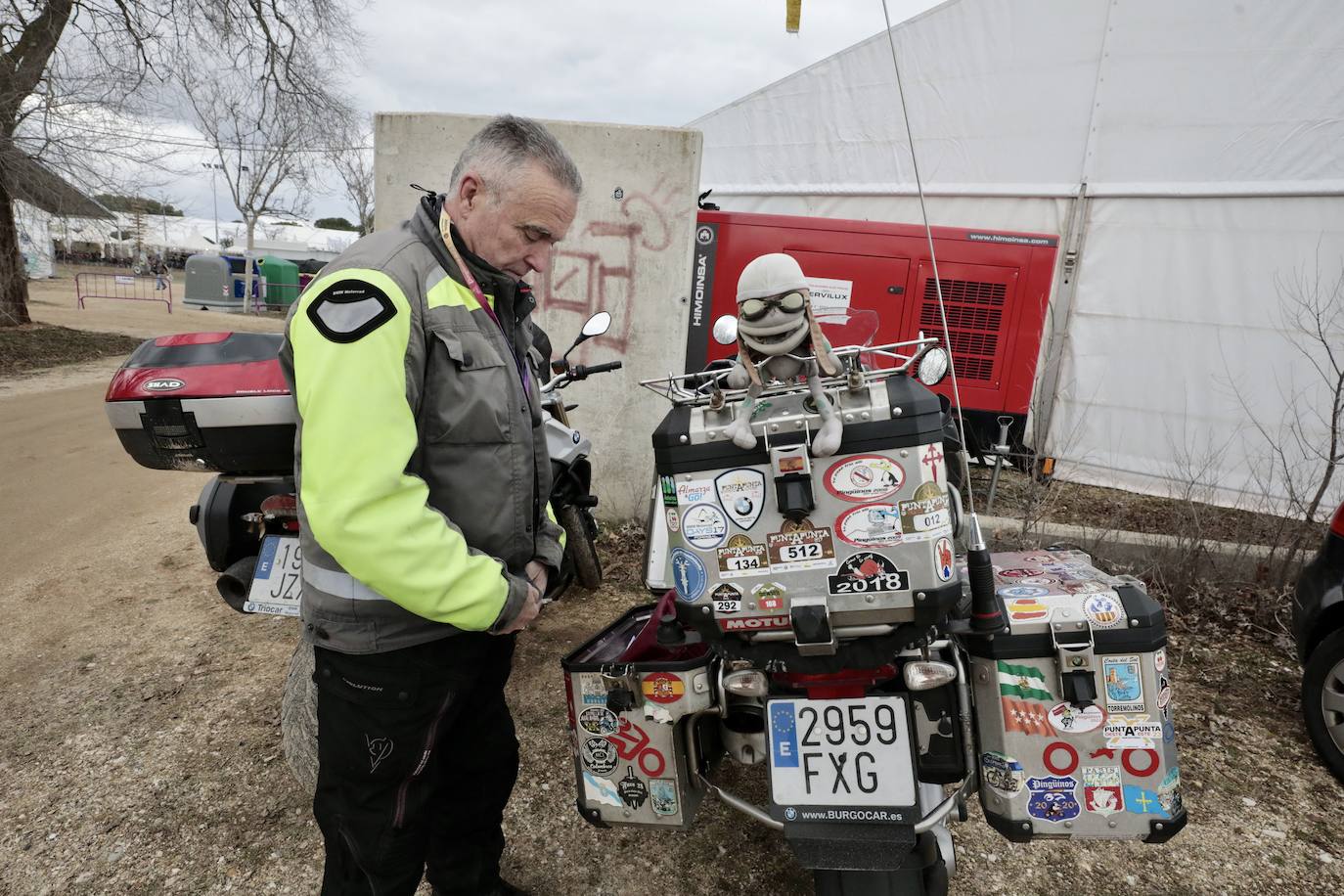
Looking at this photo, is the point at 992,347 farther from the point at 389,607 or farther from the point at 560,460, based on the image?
the point at 389,607

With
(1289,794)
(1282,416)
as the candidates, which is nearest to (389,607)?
(1289,794)

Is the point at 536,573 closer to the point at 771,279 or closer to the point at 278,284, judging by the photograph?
the point at 771,279

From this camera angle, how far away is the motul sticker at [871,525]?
5.02 feet

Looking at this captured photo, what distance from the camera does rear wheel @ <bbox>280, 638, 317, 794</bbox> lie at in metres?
Result: 2.63

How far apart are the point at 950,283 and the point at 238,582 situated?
20.6 ft

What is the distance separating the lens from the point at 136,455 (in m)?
2.21

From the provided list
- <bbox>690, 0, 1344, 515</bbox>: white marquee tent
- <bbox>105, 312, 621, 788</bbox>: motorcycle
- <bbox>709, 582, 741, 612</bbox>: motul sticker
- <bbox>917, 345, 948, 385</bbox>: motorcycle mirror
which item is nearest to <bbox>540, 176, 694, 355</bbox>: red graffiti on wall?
<bbox>105, 312, 621, 788</bbox>: motorcycle

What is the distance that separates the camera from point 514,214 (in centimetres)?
165

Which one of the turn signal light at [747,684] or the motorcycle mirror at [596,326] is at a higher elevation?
the motorcycle mirror at [596,326]

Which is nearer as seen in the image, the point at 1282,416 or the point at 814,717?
the point at 814,717

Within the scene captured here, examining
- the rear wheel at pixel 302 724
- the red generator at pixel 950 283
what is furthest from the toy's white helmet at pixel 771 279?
the red generator at pixel 950 283

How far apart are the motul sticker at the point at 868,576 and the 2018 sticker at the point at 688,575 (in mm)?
264

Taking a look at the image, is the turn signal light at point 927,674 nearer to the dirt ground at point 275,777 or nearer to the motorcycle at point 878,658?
the motorcycle at point 878,658

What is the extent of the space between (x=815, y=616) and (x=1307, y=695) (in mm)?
2594
